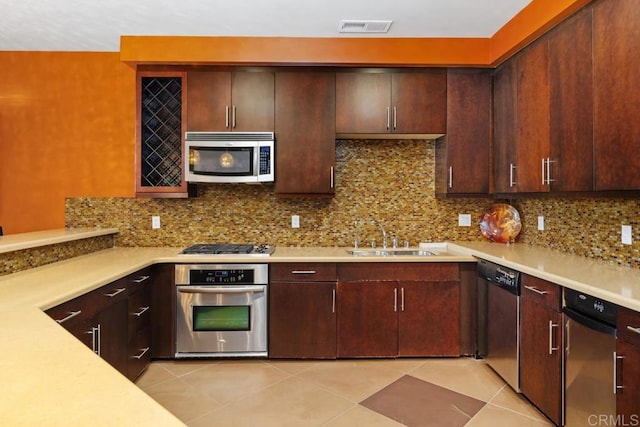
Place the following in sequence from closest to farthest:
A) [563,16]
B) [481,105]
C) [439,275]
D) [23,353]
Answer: [23,353] < [563,16] < [439,275] < [481,105]

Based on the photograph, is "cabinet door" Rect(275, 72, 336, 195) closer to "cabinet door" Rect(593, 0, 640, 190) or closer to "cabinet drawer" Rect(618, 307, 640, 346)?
"cabinet door" Rect(593, 0, 640, 190)

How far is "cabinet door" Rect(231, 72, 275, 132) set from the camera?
10.9 feet

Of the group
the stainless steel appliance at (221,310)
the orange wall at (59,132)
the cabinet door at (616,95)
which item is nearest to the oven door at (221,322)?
the stainless steel appliance at (221,310)

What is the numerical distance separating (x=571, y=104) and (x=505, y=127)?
802mm

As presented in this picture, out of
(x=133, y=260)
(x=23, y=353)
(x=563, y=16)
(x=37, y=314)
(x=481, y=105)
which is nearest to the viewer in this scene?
(x=23, y=353)

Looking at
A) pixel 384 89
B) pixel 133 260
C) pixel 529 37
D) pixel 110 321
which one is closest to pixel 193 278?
pixel 133 260

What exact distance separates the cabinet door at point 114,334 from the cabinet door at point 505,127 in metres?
2.99

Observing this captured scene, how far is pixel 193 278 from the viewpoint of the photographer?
3086mm

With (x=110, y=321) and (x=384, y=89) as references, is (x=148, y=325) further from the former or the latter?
(x=384, y=89)

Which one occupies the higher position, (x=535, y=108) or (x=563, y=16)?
(x=563, y=16)

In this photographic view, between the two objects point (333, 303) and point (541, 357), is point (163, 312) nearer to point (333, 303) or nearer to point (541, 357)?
point (333, 303)

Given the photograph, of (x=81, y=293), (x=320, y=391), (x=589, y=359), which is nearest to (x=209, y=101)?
(x=81, y=293)

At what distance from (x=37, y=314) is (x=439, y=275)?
8.62 ft

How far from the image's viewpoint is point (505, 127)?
3.18 meters
